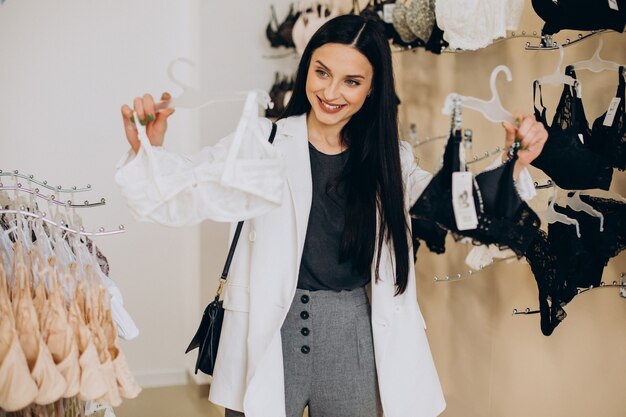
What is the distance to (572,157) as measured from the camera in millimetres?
2186

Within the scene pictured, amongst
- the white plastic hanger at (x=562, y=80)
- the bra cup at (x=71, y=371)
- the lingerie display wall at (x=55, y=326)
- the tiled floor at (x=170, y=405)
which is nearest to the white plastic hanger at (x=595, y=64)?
the white plastic hanger at (x=562, y=80)

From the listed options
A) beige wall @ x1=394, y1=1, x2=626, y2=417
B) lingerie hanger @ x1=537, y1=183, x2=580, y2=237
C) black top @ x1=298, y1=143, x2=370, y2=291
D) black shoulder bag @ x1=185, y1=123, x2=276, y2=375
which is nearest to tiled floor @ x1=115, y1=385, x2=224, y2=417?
beige wall @ x1=394, y1=1, x2=626, y2=417

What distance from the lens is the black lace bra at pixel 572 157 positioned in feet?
7.17

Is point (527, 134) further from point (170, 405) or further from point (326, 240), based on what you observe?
point (170, 405)

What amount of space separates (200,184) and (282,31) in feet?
8.77

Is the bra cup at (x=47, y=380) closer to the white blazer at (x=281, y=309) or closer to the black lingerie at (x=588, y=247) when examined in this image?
the white blazer at (x=281, y=309)

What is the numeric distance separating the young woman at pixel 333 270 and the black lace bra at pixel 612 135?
496 millimetres

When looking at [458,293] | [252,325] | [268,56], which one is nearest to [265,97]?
[252,325]

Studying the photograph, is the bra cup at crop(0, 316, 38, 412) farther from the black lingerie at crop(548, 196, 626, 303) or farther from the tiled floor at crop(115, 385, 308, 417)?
the tiled floor at crop(115, 385, 308, 417)

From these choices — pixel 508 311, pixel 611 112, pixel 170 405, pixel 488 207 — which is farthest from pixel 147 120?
pixel 170 405

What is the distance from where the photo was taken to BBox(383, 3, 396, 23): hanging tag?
10.6 ft

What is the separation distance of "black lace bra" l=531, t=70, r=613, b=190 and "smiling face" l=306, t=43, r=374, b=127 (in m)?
0.57

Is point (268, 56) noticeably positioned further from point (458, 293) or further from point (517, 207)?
point (517, 207)

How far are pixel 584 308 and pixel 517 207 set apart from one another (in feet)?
2.81
